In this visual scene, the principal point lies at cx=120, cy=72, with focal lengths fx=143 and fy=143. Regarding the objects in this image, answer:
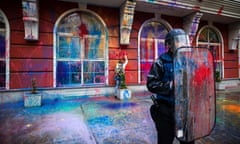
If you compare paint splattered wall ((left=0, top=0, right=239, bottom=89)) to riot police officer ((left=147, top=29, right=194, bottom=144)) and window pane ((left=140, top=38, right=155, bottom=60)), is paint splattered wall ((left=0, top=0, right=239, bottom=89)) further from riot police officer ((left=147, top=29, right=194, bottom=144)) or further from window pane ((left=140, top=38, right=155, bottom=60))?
riot police officer ((left=147, top=29, right=194, bottom=144))

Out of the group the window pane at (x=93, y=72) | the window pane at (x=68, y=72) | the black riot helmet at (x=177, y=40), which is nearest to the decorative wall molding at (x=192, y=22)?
the window pane at (x=93, y=72)

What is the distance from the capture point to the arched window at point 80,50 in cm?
561

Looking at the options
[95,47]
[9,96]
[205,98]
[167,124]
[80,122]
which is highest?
[95,47]

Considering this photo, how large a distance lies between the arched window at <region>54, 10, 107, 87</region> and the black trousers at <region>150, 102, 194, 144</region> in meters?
4.72

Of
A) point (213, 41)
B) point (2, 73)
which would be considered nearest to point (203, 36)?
point (213, 41)

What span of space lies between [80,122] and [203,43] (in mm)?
7687

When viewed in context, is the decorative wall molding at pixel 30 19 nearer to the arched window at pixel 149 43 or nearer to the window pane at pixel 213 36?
the arched window at pixel 149 43

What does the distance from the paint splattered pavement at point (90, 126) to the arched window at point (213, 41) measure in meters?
4.71

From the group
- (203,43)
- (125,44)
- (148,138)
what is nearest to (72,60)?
(125,44)

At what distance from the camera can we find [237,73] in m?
8.66

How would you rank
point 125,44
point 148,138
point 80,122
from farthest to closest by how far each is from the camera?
point 125,44
point 80,122
point 148,138

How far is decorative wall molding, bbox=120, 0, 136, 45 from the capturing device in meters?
5.57

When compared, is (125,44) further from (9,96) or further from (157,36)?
(9,96)

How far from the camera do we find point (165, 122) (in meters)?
1.46
